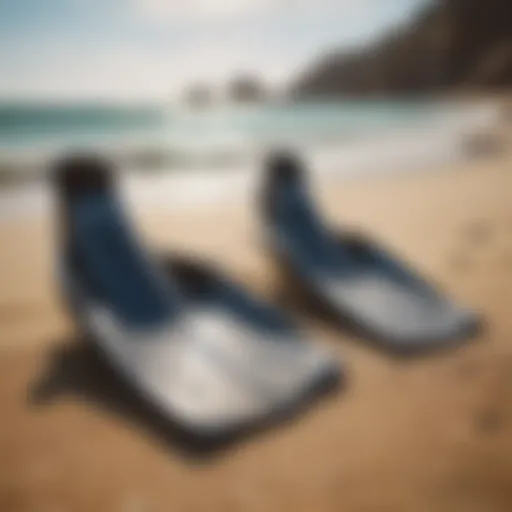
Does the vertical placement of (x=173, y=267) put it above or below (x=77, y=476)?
above

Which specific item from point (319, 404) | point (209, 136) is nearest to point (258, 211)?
point (209, 136)

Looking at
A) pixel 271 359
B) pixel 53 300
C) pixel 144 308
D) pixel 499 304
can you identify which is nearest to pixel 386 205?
pixel 499 304

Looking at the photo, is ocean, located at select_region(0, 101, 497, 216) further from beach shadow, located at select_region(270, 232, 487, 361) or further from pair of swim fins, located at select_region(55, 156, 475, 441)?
beach shadow, located at select_region(270, 232, 487, 361)

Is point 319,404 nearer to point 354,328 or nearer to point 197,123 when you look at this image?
point 354,328

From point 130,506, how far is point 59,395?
0.85ft

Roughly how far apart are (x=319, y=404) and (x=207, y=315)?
0.84 ft

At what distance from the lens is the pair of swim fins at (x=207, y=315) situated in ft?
3.31

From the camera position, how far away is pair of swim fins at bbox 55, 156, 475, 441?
1008mm

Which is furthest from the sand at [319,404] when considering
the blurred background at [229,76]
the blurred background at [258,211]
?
the blurred background at [229,76]

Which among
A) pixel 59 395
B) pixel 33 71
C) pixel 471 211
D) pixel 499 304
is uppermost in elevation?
pixel 33 71

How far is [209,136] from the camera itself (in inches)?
43.4

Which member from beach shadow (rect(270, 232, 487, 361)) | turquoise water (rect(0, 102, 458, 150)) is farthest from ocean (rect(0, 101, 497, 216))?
beach shadow (rect(270, 232, 487, 361))

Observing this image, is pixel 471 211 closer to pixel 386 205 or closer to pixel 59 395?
pixel 386 205

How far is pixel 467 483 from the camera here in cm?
91
